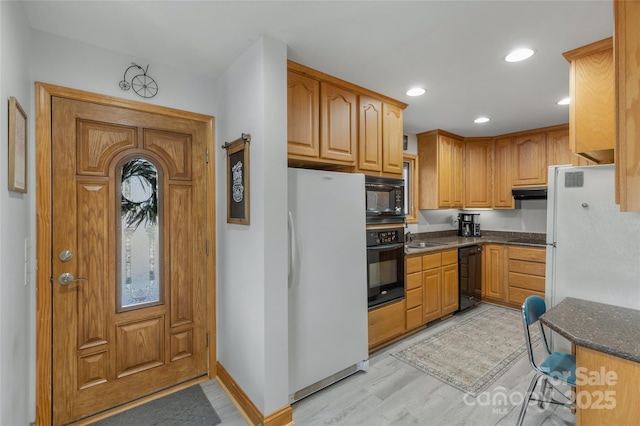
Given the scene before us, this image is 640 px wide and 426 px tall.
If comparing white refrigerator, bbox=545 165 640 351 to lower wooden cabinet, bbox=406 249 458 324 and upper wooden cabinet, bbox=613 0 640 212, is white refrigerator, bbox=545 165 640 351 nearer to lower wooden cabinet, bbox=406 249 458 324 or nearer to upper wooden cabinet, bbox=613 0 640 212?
upper wooden cabinet, bbox=613 0 640 212

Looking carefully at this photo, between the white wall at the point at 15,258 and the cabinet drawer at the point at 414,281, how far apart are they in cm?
286

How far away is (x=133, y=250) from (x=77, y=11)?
1436mm

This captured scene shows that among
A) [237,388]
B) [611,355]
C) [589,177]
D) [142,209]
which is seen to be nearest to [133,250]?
[142,209]

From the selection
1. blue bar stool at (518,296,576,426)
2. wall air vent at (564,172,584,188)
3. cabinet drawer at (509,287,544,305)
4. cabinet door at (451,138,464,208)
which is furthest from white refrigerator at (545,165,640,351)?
cabinet door at (451,138,464,208)

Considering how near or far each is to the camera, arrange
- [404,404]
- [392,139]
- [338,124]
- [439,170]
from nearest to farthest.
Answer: [404,404]
[338,124]
[392,139]
[439,170]

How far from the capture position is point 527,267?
3.84 metres

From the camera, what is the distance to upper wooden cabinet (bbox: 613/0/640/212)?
1164 millimetres

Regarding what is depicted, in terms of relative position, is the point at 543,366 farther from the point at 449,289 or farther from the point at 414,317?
the point at 449,289

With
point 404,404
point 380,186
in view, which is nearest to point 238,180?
point 380,186

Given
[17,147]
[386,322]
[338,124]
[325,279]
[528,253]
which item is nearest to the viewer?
[17,147]

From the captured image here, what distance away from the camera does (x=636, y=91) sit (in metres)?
1.16

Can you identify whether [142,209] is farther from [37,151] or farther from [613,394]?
[613,394]

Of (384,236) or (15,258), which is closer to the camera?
(15,258)

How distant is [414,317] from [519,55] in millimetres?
2464
